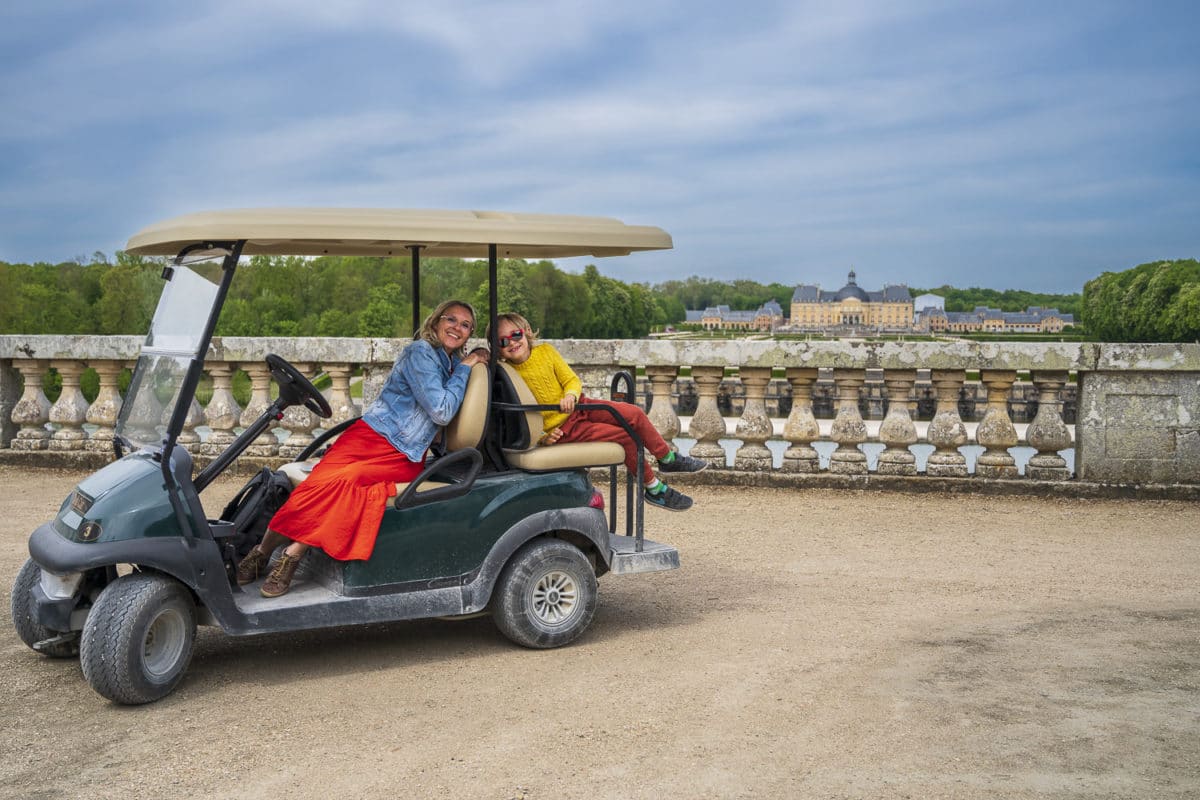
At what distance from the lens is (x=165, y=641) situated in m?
4.71

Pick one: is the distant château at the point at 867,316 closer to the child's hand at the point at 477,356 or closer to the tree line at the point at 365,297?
the tree line at the point at 365,297

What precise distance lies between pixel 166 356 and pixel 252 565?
98 centimetres

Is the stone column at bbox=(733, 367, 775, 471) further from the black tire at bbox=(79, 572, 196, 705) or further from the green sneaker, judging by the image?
the black tire at bbox=(79, 572, 196, 705)

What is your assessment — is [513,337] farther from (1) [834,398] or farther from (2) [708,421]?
(1) [834,398]

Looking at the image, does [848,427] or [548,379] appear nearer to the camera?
[548,379]

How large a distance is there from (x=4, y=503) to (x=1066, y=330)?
103 m

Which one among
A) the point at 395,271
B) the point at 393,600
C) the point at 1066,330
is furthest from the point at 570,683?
the point at 1066,330

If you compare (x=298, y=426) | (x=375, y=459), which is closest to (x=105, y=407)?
(x=298, y=426)

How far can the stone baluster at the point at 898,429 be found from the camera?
921 centimetres

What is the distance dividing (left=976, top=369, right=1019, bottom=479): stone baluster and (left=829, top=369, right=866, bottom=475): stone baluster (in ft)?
2.95

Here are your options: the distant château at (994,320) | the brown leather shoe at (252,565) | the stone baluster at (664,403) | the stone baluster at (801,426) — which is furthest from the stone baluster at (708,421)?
the distant château at (994,320)

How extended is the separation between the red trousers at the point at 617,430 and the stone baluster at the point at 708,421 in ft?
12.0

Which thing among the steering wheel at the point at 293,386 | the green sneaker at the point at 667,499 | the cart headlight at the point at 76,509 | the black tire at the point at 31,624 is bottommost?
the black tire at the point at 31,624

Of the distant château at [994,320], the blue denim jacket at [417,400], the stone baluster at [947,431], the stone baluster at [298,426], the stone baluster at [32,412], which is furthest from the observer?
the distant château at [994,320]
